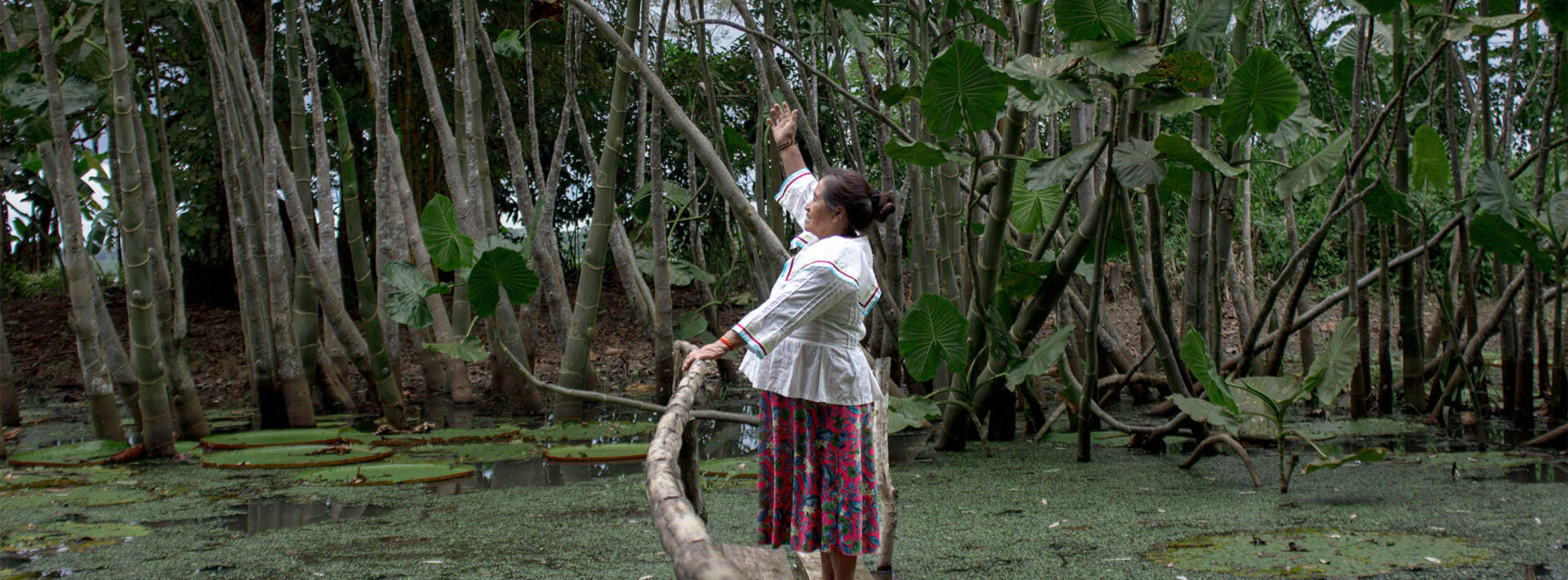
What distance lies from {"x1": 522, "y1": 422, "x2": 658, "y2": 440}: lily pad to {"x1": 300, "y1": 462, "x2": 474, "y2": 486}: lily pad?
2.81 ft

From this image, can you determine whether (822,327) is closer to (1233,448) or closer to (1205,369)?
(1205,369)

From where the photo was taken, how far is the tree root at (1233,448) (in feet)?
10.6

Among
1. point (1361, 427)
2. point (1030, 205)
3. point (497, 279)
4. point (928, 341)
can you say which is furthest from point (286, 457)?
point (1361, 427)

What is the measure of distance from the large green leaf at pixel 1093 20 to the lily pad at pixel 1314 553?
57.1 inches

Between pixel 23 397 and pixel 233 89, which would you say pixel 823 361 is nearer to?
pixel 233 89

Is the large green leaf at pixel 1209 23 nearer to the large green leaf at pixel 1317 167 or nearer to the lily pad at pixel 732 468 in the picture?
the large green leaf at pixel 1317 167

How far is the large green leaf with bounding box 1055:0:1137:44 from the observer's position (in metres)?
3.02

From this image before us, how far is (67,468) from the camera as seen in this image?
3.85 metres

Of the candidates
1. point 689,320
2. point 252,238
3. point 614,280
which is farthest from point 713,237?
point 252,238

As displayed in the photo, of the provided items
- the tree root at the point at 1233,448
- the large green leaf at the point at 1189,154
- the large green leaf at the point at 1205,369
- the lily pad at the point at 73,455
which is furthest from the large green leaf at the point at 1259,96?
the lily pad at the point at 73,455

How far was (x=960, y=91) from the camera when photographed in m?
3.11

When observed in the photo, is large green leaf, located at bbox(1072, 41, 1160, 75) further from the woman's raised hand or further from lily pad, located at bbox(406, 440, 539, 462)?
lily pad, located at bbox(406, 440, 539, 462)

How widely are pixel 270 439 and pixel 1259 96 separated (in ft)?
13.4

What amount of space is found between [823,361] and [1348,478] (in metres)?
2.20
